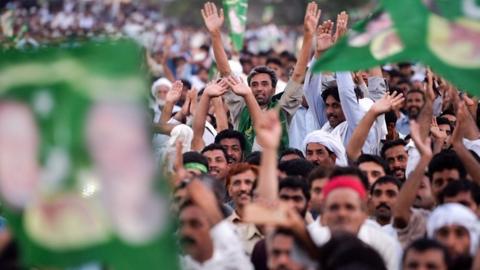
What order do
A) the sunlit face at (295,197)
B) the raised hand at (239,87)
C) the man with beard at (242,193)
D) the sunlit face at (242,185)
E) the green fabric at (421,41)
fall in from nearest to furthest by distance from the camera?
the green fabric at (421,41) → the sunlit face at (295,197) → the man with beard at (242,193) → the sunlit face at (242,185) → the raised hand at (239,87)

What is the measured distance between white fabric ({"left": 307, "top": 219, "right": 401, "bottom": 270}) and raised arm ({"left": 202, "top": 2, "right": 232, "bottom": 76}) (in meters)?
3.87

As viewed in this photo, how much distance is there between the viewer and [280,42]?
2980cm

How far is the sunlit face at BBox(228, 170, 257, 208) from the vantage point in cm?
1089

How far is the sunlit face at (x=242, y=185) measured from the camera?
1089 centimetres

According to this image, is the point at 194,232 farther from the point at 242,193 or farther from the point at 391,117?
the point at 391,117

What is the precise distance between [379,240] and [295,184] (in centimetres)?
86

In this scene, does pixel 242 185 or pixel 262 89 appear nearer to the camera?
pixel 242 185

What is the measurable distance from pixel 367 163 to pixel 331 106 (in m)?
1.75

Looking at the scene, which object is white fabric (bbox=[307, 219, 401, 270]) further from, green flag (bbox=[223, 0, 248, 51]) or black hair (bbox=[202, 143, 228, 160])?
green flag (bbox=[223, 0, 248, 51])

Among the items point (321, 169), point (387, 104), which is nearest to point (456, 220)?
point (321, 169)

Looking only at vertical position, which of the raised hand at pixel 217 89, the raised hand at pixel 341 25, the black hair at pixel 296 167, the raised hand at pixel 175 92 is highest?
the raised hand at pixel 341 25

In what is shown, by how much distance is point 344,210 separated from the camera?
9.22 meters

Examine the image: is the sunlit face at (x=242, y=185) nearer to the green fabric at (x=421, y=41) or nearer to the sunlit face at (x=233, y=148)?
the green fabric at (x=421, y=41)

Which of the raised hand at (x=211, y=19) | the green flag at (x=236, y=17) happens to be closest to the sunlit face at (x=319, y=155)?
the raised hand at (x=211, y=19)
